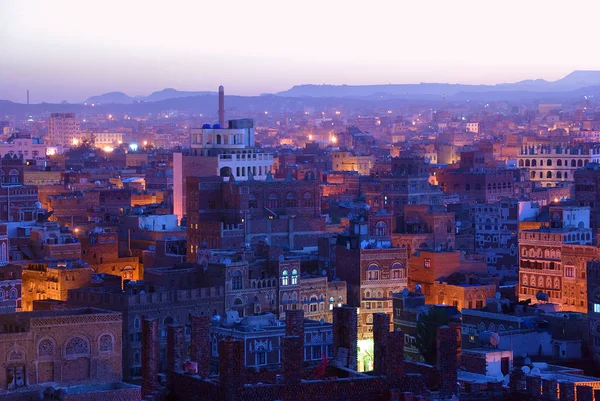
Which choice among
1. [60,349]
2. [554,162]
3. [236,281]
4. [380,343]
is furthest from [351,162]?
[380,343]

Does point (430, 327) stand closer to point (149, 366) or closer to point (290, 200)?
point (290, 200)

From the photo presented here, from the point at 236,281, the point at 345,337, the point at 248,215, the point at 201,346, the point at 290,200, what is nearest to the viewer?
the point at 201,346

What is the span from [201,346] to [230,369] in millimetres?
4585

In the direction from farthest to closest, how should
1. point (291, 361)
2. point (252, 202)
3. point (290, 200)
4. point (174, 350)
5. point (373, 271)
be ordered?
1. point (290, 200)
2. point (252, 202)
3. point (373, 271)
4. point (174, 350)
5. point (291, 361)

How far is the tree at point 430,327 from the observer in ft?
Answer: 214

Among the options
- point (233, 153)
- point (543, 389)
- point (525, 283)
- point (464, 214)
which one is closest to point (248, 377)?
point (543, 389)

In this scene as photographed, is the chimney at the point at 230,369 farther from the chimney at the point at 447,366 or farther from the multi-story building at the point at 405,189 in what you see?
the multi-story building at the point at 405,189

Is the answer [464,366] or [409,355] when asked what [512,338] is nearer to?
[409,355]

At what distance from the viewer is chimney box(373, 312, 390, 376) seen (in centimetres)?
4103

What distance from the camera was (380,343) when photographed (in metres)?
41.8

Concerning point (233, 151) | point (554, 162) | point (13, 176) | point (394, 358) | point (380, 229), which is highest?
point (394, 358)

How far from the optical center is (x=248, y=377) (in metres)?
43.2

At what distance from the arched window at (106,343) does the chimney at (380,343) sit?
465 inches

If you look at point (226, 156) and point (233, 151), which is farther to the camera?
point (233, 151)
